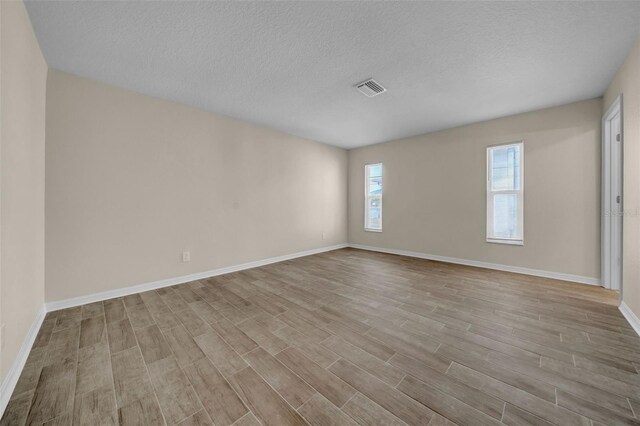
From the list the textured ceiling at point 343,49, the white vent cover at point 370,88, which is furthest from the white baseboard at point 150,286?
the white vent cover at point 370,88

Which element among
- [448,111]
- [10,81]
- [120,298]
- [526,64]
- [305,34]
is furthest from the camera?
[448,111]

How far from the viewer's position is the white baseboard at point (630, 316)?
1987 millimetres

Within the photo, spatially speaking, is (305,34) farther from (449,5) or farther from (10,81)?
(10,81)

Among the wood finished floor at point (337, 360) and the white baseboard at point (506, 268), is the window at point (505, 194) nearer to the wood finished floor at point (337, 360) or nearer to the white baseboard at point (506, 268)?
the white baseboard at point (506, 268)

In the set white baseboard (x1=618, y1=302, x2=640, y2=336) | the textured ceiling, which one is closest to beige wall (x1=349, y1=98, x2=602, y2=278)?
the textured ceiling

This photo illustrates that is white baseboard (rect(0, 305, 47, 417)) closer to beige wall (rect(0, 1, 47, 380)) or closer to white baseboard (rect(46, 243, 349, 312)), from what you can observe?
beige wall (rect(0, 1, 47, 380))

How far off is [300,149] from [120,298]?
12.4 ft

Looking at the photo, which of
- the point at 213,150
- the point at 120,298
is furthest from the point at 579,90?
the point at 120,298

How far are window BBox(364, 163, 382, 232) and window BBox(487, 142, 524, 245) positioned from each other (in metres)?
2.16

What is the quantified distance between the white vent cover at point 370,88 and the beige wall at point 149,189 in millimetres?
2108

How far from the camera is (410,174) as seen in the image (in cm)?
498

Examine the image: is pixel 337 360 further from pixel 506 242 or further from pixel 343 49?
pixel 506 242

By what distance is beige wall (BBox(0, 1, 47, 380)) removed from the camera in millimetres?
1428

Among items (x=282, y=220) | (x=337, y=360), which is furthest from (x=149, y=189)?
(x=337, y=360)
